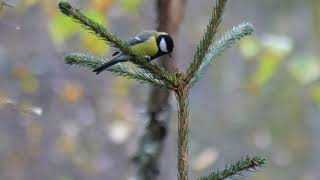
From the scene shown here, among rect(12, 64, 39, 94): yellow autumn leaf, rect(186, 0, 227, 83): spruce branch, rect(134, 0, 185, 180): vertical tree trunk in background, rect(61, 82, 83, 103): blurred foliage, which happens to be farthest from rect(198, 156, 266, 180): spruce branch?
rect(61, 82, 83, 103): blurred foliage

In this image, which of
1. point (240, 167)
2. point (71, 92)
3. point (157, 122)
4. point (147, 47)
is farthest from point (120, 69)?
point (71, 92)

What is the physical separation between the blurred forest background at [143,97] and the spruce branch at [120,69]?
1014 mm

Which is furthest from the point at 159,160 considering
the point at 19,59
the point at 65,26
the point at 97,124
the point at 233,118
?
the point at 233,118

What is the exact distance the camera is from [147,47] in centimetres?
73

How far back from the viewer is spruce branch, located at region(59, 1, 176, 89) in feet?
2.13

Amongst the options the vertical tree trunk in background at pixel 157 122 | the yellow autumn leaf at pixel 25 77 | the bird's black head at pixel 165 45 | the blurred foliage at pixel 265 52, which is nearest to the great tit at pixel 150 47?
the bird's black head at pixel 165 45

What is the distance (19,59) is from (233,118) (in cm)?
110

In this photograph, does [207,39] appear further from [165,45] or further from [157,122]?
[157,122]

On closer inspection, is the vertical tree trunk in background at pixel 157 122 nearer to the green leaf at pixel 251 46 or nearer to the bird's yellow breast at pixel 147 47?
the bird's yellow breast at pixel 147 47

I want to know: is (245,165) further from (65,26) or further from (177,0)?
(65,26)

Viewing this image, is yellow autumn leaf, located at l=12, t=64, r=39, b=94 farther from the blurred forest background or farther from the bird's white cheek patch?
the bird's white cheek patch

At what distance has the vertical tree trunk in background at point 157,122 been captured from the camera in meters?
1.42

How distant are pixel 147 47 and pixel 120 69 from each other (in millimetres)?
63

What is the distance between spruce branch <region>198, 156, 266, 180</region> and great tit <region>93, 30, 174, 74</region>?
0.15 metres
